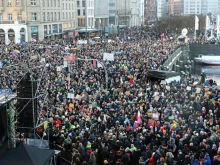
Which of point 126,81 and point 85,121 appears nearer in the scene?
point 85,121

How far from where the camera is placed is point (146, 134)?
1727 centimetres

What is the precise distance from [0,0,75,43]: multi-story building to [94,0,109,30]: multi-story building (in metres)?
21.2

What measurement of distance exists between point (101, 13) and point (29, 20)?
3637 centimetres

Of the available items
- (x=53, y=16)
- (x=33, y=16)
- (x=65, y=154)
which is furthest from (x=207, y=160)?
(x=53, y=16)

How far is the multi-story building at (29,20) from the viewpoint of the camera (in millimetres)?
63812

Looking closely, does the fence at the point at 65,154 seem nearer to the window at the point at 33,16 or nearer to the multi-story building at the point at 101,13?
the window at the point at 33,16

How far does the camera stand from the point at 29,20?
66875 millimetres

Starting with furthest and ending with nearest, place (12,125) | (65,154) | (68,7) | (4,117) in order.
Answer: (68,7)
(65,154)
(12,125)
(4,117)

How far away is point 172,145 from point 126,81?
552 inches

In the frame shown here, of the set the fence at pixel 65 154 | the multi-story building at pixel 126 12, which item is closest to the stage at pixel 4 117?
the fence at pixel 65 154

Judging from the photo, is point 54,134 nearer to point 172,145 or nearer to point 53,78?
point 172,145

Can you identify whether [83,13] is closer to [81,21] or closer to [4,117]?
[81,21]

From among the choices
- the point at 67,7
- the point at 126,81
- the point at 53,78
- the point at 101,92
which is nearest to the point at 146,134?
the point at 101,92

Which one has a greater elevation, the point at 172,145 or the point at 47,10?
the point at 47,10
